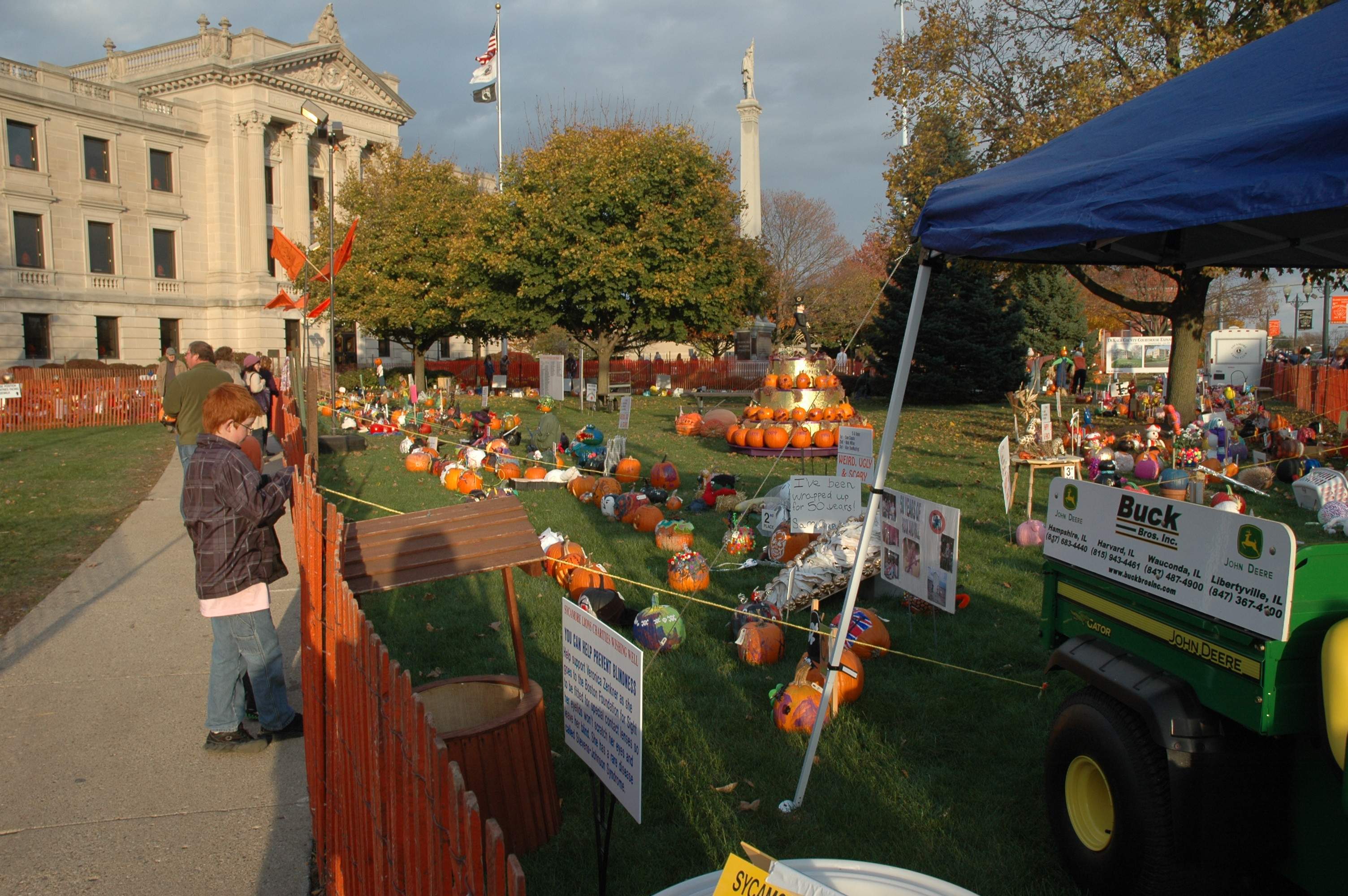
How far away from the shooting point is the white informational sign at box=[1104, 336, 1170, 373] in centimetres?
3020

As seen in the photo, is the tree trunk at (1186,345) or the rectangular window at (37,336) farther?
the rectangular window at (37,336)

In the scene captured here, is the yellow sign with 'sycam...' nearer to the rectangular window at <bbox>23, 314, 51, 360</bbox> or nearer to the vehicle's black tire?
the vehicle's black tire

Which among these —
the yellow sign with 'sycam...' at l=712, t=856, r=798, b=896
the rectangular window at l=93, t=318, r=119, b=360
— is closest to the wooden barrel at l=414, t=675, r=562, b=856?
the yellow sign with 'sycam...' at l=712, t=856, r=798, b=896

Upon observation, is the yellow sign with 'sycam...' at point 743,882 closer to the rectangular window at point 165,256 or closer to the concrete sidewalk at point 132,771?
the concrete sidewalk at point 132,771

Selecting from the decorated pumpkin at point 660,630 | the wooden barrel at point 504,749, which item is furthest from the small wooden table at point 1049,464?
the wooden barrel at point 504,749

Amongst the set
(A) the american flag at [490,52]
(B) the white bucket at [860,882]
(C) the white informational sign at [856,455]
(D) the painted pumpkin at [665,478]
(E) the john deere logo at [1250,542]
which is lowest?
(D) the painted pumpkin at [665,478]

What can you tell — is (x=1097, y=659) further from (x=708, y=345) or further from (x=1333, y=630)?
(x=708, y=345)

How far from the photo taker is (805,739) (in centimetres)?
479

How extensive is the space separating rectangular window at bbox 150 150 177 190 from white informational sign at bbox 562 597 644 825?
181 ft

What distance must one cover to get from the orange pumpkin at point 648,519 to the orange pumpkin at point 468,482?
315cm

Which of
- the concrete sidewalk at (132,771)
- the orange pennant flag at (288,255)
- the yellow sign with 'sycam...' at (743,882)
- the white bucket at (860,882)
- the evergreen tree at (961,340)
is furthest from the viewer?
the evergreen tree at (961,340)

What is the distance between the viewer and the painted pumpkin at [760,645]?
5.81m

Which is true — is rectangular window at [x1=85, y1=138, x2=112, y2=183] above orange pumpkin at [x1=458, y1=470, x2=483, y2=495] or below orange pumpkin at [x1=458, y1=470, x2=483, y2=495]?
above

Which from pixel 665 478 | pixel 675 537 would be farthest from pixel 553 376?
pixel 675 537
